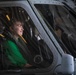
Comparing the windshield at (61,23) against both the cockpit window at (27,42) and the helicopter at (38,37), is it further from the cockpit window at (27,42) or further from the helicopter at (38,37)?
the cockpit window at (27,42)

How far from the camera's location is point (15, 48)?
12.5ft

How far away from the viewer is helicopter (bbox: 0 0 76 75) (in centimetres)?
369

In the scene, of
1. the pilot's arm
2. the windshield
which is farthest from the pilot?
the windshield

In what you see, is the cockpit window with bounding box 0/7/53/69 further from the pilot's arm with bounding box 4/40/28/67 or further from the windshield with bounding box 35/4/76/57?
the windshield with bounding box 35/4/76/57

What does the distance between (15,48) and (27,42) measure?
0.17m

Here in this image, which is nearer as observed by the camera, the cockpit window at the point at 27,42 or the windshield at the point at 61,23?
the cockpit window at the point at 27,42

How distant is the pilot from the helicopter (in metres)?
0.05

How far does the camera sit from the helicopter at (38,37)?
145 inches

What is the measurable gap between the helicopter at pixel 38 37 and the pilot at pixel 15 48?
0.17ft

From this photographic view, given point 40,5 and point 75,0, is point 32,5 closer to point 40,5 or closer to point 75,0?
point 40,5

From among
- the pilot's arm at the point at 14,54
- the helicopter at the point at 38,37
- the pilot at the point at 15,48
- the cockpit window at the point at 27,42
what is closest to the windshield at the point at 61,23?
the helicopter at the point at 38,37

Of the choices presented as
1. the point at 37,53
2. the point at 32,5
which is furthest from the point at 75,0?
the point at 37,53

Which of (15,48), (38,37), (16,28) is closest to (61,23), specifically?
(38,37)

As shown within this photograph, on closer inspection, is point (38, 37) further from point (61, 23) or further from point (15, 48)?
point (61, 23)
